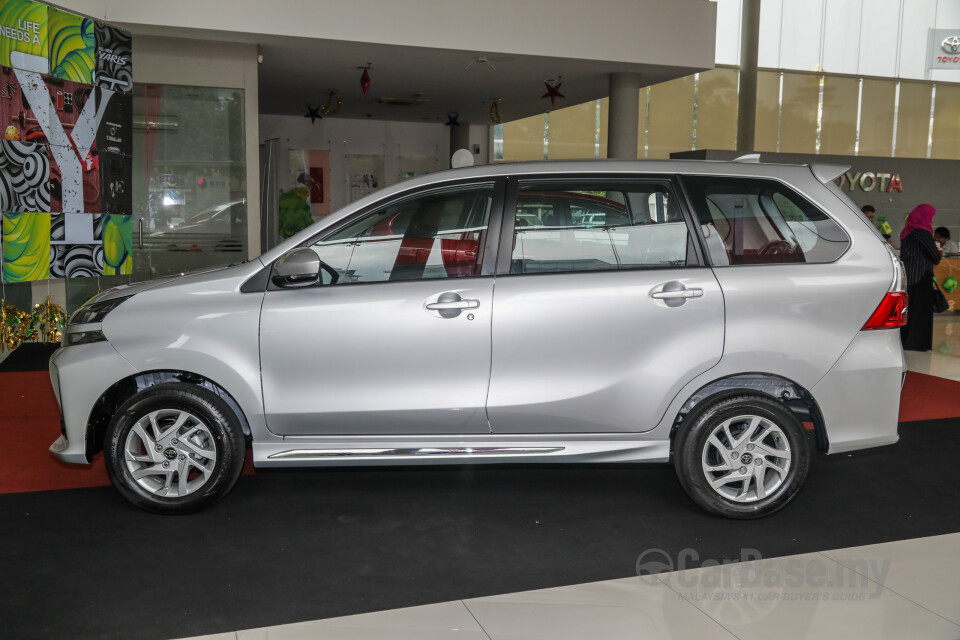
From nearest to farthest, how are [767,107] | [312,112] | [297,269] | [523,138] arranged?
1. [297,269]
2. [312,112]
3. [523,138]
4. [767,107]

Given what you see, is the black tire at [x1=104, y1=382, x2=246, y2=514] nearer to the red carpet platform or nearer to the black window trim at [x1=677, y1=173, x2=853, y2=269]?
the red carpet platform

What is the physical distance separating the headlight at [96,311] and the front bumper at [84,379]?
0.39 ft

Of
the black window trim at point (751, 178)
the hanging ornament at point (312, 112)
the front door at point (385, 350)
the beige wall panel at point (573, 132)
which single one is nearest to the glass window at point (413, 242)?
the front door at point (385, 350)

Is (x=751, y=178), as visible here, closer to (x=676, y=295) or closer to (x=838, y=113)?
(x=676, y=295)

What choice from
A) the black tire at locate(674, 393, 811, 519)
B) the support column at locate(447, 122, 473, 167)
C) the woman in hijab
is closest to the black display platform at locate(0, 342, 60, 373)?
the black tire at locate(674, 393, 811, 519)

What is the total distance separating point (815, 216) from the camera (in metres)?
3.79

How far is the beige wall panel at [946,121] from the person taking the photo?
22703 millimetres

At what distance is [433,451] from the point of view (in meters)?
3.65

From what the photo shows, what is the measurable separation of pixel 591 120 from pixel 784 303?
1767 centimetres

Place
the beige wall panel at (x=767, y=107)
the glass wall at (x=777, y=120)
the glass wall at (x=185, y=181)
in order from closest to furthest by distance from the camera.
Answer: the glass wall at (x=185, y=181)
the glass wall at (x=777, y=120)
the beige wall panel at (x=767, y=107)

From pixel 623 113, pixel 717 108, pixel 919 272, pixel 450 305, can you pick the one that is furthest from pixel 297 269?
pixel 717 108

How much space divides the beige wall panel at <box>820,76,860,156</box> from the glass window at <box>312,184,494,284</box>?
20.7 m

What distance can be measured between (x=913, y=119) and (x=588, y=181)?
22.3 meters

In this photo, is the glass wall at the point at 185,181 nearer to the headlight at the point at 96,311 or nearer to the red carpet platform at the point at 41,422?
the red carpet platform at the point at 41,422
